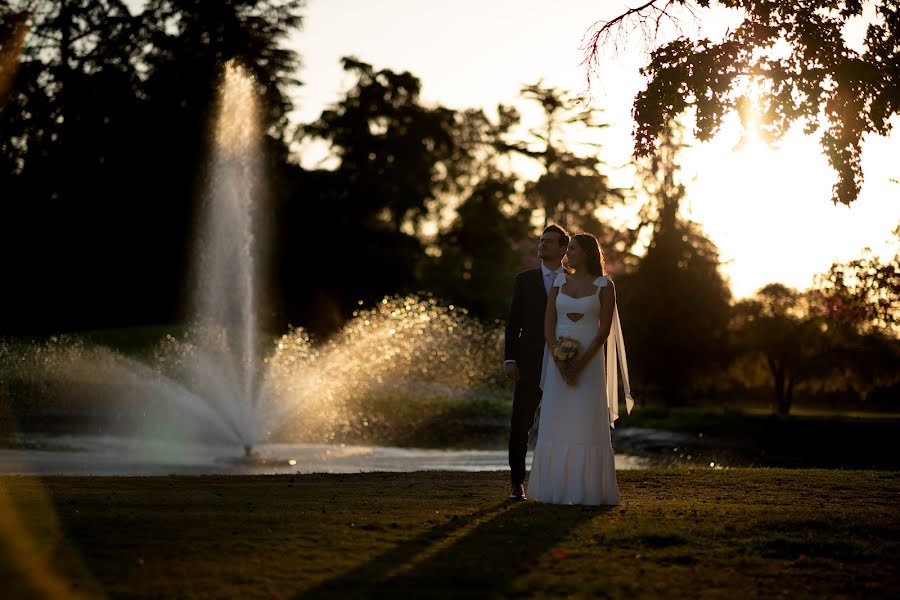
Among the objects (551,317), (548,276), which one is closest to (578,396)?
(551,317)

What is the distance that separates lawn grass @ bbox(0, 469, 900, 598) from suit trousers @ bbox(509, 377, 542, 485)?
398 millimetres

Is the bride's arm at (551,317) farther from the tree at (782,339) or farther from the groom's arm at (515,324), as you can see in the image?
the tree at (782,339)

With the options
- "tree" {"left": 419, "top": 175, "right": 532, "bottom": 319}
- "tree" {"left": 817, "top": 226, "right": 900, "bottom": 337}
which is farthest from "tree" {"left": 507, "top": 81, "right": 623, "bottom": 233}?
"tree" {"left": 817, "top": 226, "right": 900, "bottom": 337}

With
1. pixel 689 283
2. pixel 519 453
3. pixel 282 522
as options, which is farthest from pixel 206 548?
pixel 689 283

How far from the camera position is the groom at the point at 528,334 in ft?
37.4

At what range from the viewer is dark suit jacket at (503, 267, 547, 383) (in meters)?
11.5

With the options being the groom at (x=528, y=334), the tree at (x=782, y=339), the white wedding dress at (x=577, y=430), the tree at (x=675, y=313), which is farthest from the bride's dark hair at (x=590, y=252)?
the tree at (x=782, y=339)

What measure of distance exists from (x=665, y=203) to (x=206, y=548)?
42581 mm

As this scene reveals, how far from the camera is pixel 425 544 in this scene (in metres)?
8.46

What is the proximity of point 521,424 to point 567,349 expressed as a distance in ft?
3.06

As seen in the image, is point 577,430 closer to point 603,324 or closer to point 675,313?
point 603,324

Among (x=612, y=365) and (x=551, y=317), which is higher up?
(x=551, y=317)

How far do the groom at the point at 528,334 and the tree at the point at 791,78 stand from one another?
421 centimetres

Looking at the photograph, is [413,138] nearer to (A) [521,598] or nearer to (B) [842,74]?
(B) [842,74]
